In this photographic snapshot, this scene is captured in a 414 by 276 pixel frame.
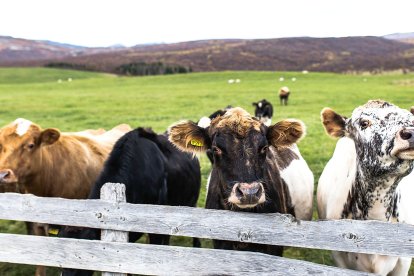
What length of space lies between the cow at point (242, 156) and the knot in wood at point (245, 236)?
21cm

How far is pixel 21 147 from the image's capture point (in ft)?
19.0

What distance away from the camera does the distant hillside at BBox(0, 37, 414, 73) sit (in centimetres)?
8988

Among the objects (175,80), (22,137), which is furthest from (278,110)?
(175,80)

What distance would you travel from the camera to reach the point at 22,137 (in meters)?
5.80

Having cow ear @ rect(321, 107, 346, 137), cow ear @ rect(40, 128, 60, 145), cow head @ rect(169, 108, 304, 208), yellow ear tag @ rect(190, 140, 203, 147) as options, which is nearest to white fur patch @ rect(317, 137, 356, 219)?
cow ear @ rect(321, 107, 346, 137)

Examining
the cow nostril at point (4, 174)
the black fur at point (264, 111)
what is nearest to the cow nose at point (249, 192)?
the cow nostril at point (4, 174)

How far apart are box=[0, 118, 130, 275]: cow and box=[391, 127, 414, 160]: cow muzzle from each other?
14.3ft

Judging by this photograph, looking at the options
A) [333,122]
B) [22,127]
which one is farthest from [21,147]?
[333,122]

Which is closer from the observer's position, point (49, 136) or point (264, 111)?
point (49, 136)

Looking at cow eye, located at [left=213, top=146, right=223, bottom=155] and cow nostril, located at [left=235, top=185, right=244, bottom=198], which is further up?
cow eye, located at [left=213, top=146, right=223, bottom=155]

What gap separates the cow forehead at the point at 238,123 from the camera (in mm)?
3853

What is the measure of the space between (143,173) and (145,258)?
4.98ft

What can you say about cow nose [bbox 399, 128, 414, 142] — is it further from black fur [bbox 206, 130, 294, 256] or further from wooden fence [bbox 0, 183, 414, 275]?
black fur [bbox 206, 130, 294, 256]

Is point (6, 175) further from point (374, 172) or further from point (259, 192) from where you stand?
Result: point (374, 172)
